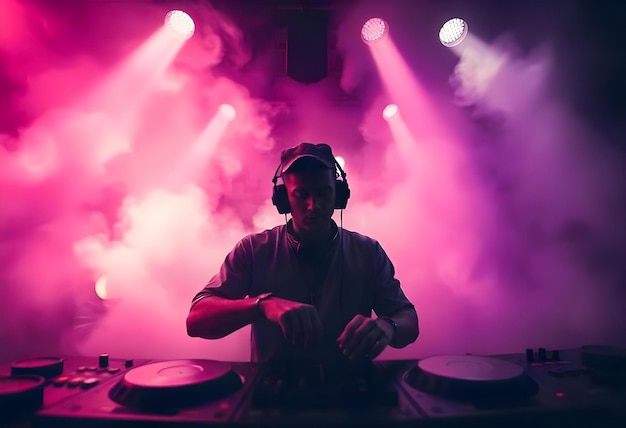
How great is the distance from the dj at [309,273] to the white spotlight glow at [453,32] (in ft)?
6.57

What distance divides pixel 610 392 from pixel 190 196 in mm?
4249

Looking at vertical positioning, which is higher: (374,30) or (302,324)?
(374,30)

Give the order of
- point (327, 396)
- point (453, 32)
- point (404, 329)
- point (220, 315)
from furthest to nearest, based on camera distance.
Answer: point (453, 32), point (404, 329), point (220, 315), point (327, 396)

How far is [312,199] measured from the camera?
1797 mm

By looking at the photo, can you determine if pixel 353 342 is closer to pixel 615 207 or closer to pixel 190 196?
pixel 615 207

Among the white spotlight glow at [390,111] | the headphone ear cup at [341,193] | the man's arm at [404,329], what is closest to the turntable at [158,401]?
the man's arm at [404,329]

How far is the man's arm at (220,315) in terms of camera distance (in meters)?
1.46

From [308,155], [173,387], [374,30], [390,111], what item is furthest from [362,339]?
[390,111]

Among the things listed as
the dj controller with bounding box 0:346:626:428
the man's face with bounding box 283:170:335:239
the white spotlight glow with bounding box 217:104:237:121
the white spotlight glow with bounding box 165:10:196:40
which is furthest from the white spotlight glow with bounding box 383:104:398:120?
the dj controller with bounding box 0:346:626:428

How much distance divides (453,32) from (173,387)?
3.36 metres

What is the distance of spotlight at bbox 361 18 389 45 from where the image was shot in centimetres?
311

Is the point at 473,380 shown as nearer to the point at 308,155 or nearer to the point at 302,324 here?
the point at 302,324

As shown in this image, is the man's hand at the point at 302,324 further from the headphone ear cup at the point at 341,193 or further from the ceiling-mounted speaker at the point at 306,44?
the ceiling-mounted speaker at the point at 306,44

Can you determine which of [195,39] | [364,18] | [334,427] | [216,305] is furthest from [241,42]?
[334,427]
